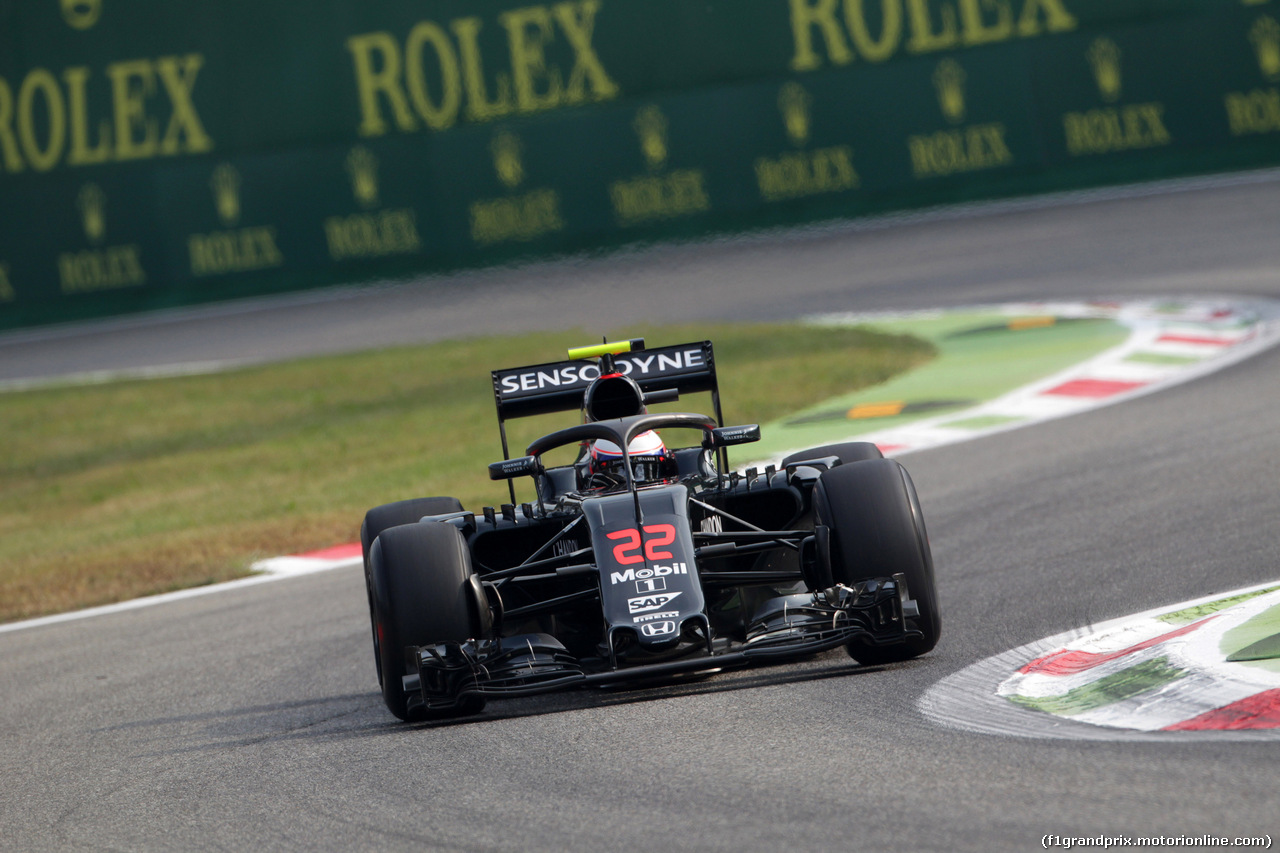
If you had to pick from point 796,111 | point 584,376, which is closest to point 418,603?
point 584,376

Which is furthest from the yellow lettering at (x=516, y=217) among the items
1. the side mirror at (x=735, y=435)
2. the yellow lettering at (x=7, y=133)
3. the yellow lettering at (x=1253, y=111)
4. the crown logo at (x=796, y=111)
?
the side mirror at (x=735, y=435)

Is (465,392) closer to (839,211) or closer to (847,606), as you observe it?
(839,211)

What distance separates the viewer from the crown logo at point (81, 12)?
22.0m

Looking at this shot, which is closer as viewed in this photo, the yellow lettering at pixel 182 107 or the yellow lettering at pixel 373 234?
the yellow lettering at pixel 373 234

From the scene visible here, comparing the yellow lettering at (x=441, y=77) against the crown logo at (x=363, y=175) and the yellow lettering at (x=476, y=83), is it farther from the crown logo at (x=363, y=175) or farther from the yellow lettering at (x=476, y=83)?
the crown logo at (x=363, y=175)

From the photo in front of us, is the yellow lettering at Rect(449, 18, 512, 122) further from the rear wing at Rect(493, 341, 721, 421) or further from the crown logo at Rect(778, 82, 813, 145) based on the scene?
the rear wing at Rect(493, 341, 721, 421)

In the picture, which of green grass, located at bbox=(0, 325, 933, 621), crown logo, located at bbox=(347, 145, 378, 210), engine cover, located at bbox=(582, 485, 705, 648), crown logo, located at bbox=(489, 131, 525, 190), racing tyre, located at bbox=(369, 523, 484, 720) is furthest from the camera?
crown logo, located at bbox=(347, 145, 378, 210)

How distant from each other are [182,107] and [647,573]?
1838 centimetres

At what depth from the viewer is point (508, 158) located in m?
21.3

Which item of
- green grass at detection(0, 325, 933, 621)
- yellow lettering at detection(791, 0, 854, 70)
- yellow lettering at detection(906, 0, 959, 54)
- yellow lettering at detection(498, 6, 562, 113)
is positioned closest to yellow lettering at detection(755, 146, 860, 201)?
yellow lettering at detection(791, 0, 854, 70)

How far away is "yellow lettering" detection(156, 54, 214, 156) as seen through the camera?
21859 mm

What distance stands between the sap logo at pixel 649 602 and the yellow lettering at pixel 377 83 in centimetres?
1723

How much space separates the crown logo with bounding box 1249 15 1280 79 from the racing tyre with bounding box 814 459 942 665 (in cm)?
1626

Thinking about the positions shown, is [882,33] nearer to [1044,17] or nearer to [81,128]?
[1044,17]
